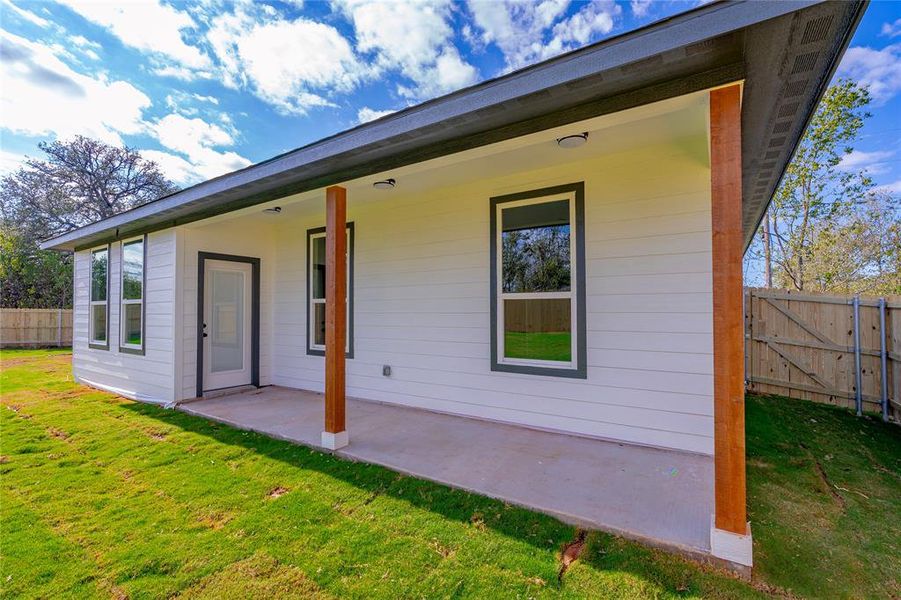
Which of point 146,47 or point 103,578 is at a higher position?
point 146,47

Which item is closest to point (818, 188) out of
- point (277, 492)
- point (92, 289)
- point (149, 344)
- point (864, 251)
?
point (864, 251)

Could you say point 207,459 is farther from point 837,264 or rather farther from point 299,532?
point 837,264

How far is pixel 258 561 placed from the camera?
211cm

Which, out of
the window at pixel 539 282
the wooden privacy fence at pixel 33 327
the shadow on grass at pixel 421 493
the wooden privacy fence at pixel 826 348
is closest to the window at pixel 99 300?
the shadow on grass at pixel 421 493

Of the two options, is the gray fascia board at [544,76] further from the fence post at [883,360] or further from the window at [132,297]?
the fence post at [883,360]

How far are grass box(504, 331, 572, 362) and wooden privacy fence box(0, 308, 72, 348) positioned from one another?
17621 millimetres

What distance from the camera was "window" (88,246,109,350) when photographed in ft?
22.1

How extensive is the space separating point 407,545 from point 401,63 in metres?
7.55

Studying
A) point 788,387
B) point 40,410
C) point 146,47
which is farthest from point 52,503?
point 788,387

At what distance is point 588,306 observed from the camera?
3844mm

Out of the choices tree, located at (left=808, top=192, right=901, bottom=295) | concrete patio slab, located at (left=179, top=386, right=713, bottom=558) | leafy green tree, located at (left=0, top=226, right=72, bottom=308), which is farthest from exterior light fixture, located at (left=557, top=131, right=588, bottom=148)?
leafy green tree, located at (left=0, top=226, right=72, bottom=308)

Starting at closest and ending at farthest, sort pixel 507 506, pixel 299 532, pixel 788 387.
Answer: pixel 299 532
pixel 507 506
pixel 788 387

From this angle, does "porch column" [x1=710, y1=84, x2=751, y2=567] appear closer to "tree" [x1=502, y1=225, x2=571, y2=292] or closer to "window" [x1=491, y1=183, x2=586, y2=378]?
"window" [x1=491, y1=183, x2=586, y2=378]

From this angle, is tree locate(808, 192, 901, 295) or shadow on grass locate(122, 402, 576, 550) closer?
shadow on grass locate(122, 402, 576, 550)
